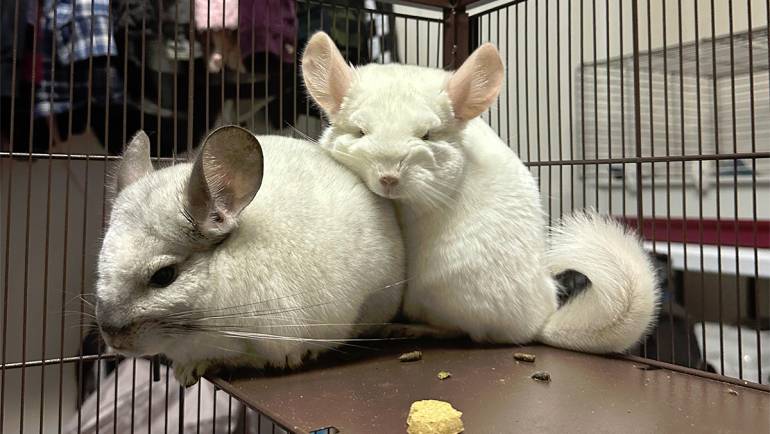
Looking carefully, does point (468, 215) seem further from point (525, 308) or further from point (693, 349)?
point (693, 349)

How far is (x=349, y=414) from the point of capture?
75 cm

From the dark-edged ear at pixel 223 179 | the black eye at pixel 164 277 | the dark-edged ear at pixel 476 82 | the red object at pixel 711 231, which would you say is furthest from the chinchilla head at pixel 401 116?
the red object at pixel 711 231

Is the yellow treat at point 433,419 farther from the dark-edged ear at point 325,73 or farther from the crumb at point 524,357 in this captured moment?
the dark-edged ear at point 325,73

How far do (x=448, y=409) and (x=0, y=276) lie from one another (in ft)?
4.83

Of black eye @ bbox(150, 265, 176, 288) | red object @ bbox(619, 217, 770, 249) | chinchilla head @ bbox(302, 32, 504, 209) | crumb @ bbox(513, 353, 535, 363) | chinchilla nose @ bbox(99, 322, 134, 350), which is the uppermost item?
chinchilla head @ bbox(302, 32, 504, 209)

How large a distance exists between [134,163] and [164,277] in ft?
0.78

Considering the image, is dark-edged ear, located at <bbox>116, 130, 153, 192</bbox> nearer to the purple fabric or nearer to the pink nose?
the pink nose

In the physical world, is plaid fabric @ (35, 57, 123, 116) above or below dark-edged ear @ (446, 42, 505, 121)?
above

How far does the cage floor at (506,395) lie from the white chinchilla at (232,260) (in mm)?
72

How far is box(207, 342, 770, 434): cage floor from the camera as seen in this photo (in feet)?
2.38

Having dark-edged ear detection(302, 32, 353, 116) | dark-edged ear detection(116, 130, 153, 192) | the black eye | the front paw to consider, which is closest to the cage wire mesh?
dark-edged ear detection(302, 32, 353, 116)

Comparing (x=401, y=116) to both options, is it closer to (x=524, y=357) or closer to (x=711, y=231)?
(x=524, y=357)

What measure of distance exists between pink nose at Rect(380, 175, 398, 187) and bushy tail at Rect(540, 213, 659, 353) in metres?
0.35

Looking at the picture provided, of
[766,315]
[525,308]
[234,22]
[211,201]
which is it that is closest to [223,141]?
[211,201]
